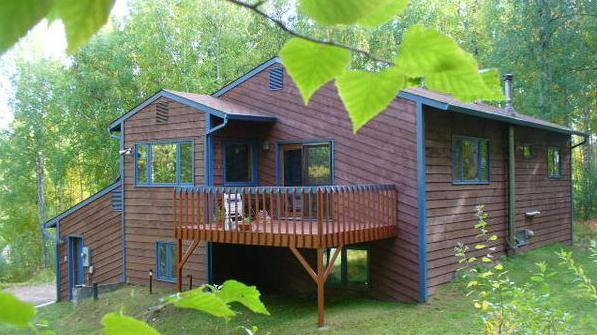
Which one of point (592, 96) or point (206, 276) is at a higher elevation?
point (592, 96)

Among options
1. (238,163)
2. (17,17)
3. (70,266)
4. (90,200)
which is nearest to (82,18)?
(17,17)

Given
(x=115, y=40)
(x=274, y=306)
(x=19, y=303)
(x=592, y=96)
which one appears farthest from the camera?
(x=115, y=40)

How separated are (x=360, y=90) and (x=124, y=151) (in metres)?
12.4

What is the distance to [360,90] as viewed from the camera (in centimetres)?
56

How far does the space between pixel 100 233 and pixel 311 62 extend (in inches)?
548

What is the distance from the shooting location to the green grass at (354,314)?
794 centimetres

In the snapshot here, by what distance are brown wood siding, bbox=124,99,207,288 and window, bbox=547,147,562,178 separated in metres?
8.86

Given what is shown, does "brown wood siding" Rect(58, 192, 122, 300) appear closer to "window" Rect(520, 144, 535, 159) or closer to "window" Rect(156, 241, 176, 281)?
"window" Rect(156, 241, 176, 281)

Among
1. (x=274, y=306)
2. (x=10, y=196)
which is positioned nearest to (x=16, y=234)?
(x=10, y=196)

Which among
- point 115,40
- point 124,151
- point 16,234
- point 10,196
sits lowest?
point 16,234

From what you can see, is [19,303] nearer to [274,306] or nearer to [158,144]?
[274,306]

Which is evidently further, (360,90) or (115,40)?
(115,40)

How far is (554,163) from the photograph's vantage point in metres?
14.6

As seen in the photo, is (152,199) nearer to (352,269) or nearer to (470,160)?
(352,269)
